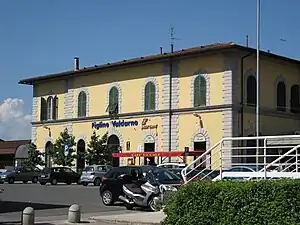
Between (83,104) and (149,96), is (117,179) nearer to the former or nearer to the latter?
(149,96)

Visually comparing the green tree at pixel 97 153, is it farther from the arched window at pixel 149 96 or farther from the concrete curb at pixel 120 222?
the concrete curb at pixel 120 222

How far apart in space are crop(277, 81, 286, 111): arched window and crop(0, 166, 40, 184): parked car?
21.8 m

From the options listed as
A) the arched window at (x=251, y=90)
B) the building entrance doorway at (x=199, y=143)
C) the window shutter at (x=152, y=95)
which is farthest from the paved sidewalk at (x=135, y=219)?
the window shutter at (x=152, y=95)

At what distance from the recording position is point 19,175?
182 ft

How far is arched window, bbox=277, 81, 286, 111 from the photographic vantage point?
Result: 53.3m

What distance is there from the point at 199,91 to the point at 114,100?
1011 centimetres

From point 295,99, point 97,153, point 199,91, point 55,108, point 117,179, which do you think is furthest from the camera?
point 55,108

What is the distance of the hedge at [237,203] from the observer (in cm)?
1270

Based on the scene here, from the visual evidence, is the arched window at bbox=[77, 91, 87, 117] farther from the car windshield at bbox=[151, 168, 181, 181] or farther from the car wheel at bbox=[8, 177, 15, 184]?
the car windshield at bbox=[151, 168, 181, 181]

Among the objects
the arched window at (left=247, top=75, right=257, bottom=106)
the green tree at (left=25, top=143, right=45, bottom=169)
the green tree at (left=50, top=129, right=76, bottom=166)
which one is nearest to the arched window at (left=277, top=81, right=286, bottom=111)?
the arched window at (left=247, top=75, right=257, bottom=106)

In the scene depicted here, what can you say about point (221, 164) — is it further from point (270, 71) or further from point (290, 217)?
point (270, 71)

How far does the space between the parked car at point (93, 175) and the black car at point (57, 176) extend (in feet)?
7.68

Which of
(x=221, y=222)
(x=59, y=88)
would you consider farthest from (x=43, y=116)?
(x=221, y=222)

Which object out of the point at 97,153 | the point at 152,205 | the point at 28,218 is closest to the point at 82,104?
the point at 97,153
